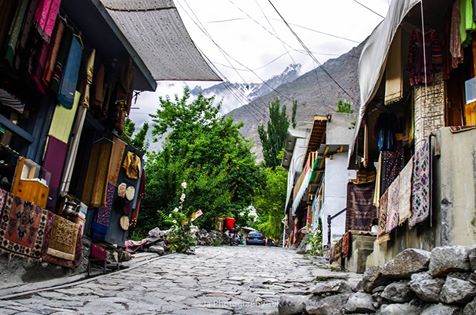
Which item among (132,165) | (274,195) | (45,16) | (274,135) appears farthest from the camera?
(274,135)

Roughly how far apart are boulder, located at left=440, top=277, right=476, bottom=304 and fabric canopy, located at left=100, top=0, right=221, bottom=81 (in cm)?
640

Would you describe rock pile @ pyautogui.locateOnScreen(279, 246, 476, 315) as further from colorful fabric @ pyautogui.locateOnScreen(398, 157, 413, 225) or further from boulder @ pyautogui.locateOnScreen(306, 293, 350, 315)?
colorful fabric @ pyautogui.locateOnScreen(398, 157, 413, 225)

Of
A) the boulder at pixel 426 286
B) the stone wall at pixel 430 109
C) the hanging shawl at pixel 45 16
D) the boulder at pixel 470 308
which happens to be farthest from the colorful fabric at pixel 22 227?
the stone wall at pixel 430 109

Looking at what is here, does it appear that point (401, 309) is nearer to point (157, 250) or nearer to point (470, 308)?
point (470, 308)

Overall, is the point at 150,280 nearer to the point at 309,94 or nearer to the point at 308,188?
the point at 308,188

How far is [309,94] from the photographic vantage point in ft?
289

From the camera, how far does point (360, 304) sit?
4332 millimetres

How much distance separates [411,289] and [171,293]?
13.0 feet

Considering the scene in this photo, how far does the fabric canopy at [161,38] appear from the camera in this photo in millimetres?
8250

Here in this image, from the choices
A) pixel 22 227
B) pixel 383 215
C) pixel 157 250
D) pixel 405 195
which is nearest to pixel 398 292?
pixel 405 195

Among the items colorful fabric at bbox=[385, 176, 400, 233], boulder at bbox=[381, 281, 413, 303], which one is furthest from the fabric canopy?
boulder at bbox=[381, 281, 413, 303]

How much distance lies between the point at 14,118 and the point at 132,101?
12.3 feet

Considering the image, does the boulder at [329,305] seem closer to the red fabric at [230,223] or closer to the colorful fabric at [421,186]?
the colorful fabric at [421,186]

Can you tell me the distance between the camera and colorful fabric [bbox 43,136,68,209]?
24.8 ft
